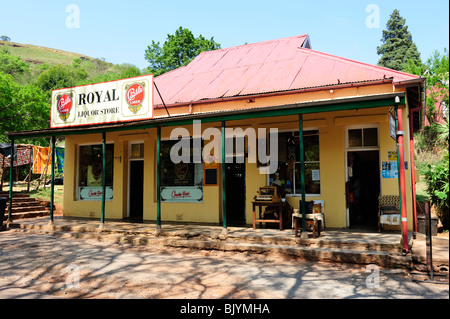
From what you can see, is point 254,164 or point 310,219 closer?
point 310,219

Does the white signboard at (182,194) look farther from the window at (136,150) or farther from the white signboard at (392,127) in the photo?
the white signboard at (392,127)

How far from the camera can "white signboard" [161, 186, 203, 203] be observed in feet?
33.6

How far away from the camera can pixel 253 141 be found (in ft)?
31.3

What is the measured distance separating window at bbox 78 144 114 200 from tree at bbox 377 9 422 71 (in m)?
38.5

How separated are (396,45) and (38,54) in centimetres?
11916

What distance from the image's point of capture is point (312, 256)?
6289 millimetres

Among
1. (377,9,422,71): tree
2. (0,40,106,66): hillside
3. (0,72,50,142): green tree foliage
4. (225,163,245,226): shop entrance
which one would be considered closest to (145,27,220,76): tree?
(0,72,50,142): green tree foliage

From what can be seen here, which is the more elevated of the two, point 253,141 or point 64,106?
point 64,106

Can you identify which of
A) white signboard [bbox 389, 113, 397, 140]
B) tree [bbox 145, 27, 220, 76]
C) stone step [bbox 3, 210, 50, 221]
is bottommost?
stone step [bbox 3, 210, 50, 221]

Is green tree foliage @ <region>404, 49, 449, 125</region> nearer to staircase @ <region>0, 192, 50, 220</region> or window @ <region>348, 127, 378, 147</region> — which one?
window @ <region>348, 127, 378, 147</region>

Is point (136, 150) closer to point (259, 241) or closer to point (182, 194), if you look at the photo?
point (182, 194)

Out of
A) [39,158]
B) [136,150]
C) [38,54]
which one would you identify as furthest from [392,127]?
[38,54]
